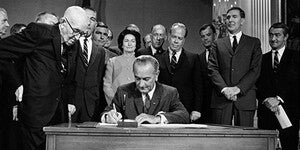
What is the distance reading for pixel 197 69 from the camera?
5.92 meters

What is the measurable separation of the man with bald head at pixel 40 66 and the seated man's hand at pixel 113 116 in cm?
45

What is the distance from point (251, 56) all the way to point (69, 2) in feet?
19.7

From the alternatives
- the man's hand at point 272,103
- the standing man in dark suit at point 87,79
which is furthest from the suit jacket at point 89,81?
the man's hand at point 272,103

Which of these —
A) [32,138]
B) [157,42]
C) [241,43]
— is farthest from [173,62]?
[32,138]

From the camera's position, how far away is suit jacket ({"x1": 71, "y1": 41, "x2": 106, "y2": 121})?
5.32 meters

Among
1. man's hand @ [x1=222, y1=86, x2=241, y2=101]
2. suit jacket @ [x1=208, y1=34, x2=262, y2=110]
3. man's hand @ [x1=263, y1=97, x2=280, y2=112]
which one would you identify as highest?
suit jacket @ [x1=208, y1=34, x2=262, y2=110]

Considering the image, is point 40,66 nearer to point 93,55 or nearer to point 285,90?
point 93,55

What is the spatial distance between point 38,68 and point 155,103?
3.42ft

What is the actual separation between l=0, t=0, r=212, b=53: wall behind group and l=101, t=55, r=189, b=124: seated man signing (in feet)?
21.1

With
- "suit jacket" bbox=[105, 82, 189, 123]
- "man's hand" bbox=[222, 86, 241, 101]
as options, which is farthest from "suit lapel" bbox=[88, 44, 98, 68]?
"man's hand" bbox=[222, 86, 241, 101]

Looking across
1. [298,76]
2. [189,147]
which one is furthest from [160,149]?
[298,76]

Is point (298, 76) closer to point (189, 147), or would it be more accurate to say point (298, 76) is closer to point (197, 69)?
point (197, 69)

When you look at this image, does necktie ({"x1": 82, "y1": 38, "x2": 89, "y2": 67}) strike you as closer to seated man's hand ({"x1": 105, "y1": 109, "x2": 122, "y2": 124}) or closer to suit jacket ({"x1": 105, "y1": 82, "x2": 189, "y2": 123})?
suit jacket ({"x1": 105, "y1": 82, "x2": 189, "y2": 123})

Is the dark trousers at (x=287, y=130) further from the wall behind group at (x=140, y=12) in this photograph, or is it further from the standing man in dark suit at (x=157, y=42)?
the wall behind group at (x=140, y=12)
